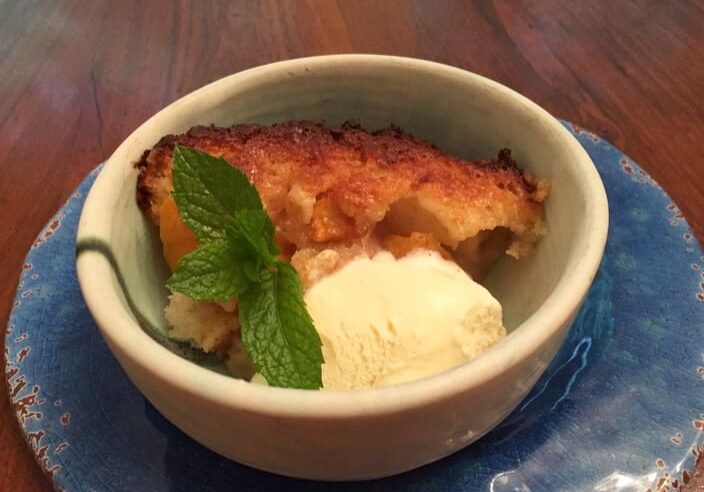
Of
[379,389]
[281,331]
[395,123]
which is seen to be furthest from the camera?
[395,123]

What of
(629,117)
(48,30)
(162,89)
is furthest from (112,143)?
(629,117)

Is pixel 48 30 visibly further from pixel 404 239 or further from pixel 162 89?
pixel 404 239

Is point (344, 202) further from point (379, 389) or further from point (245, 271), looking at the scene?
point (379, 389)

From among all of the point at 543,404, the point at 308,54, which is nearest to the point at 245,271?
the point at 543,404

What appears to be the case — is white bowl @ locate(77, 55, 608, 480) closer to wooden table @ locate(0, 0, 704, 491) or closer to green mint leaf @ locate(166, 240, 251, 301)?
green mint leaf @ locate(166, 240, 251, 301)

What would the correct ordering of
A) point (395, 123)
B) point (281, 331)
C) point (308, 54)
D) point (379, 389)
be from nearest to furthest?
point (379, 389) < point (281, 331) < point (395, 123) < point (308, 54)

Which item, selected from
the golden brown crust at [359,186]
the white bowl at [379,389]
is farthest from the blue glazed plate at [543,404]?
the golden brown crust at [359,186]
